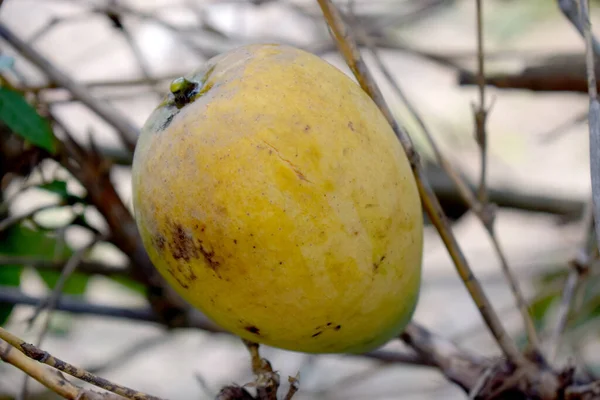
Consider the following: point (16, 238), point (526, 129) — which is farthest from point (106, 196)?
point (526, 129)

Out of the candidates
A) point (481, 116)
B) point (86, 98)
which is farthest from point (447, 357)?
point (86, 98)

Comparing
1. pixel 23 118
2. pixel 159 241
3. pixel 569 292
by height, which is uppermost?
→ pixel 23 118

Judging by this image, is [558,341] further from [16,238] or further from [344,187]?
[16,238]

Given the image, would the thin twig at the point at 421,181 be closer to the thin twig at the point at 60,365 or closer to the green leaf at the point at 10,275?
the thin twig at the point at 60,365

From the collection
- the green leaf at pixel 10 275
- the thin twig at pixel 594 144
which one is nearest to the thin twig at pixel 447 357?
the thin twig at pixel 594 144

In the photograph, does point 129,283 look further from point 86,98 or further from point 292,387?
point 292,387

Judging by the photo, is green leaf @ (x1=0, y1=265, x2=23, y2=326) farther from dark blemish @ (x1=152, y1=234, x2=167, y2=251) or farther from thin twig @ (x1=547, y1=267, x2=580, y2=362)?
thin twig @ (x1=547, y1=267, x2=580, y2=362)
